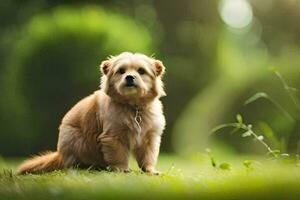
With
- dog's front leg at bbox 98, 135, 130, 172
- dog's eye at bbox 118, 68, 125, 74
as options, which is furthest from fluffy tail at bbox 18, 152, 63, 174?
dog's eye at bbox 118, 68, 125, 74

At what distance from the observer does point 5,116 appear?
17.9 meters

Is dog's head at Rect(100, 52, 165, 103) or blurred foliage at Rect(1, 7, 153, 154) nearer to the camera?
dog's head at Rect(100, 52, 165, 103)

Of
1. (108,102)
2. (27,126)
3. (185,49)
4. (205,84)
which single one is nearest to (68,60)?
(27,126)

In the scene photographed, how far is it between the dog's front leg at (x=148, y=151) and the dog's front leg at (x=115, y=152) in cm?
19

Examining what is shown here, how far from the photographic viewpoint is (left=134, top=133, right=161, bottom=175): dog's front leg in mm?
8078

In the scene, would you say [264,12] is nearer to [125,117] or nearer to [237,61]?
[237,61]

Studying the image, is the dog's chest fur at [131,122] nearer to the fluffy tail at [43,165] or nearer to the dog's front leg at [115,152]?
the dog's front leg at [115,152]

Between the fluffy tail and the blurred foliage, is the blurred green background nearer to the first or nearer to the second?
the blurred foliage

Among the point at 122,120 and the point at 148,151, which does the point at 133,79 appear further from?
the point at 148,151

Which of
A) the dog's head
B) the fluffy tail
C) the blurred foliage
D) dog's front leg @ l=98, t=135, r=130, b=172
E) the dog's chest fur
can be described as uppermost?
the blurred foliage

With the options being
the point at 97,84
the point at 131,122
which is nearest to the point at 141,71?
the point at 131,122

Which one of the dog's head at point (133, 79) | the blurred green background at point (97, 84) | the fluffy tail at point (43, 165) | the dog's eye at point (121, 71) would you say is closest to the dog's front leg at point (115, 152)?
the dog's head at point (133, 79)

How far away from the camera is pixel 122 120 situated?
313 inches

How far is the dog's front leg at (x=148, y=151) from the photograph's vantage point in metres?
8.08
